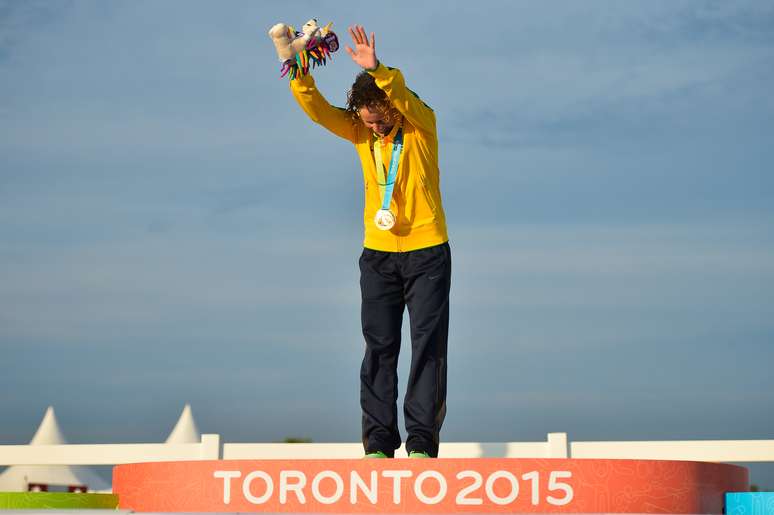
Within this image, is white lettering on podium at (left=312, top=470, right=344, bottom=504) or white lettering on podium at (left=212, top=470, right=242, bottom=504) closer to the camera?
white lettering on podium at (left=312, top=470, right=344, bottom=504)

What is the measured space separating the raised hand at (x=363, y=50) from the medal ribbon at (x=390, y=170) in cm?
70

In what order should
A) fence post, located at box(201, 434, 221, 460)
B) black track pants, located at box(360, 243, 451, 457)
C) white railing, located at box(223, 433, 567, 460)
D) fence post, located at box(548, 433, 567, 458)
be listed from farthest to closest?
fence post, located at box(201, 434, 221, 460) → white railing, located at box(223, 433, 567, 460) → fence post, located at box(548, 433, 567, 458) → black track pants, located at box(360, 243, 451, 457)

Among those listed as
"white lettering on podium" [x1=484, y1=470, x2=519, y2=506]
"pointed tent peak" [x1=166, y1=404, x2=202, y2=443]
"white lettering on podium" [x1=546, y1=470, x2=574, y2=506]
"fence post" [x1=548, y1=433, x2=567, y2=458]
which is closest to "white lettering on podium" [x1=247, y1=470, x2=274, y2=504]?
"white lettering on podium" [x1=484, y1=470, x2=519, y2=506]

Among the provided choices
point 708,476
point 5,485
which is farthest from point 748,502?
point 5,485

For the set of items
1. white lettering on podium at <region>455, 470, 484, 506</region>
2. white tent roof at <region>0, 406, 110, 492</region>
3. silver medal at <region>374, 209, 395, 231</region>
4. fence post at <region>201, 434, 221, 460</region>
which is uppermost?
white tent roof at <region>0, 406, 110, 492</region>

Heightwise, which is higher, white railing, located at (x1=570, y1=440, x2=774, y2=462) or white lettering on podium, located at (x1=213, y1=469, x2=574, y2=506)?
white railing, located at (x1=570, y1=440, x2=774, y2=462)

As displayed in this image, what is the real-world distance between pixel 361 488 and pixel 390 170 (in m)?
1.93

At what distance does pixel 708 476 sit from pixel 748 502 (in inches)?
12.7

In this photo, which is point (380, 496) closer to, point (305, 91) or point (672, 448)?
point (305, 91)

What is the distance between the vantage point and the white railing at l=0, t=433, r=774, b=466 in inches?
419

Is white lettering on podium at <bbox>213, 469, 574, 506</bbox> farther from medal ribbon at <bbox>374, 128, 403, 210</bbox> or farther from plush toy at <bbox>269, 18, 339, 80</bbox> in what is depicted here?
plush toy at <bbox>269, 18, 339, 80</bbox>

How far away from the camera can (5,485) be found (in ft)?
64.8

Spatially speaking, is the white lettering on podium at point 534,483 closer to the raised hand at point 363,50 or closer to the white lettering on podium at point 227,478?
the white lettering on podium at point 227,478

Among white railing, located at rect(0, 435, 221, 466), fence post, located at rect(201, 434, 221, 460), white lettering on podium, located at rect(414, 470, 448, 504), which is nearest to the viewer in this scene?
white lettering on podium, located at rect(414, 470, 448, 504)
